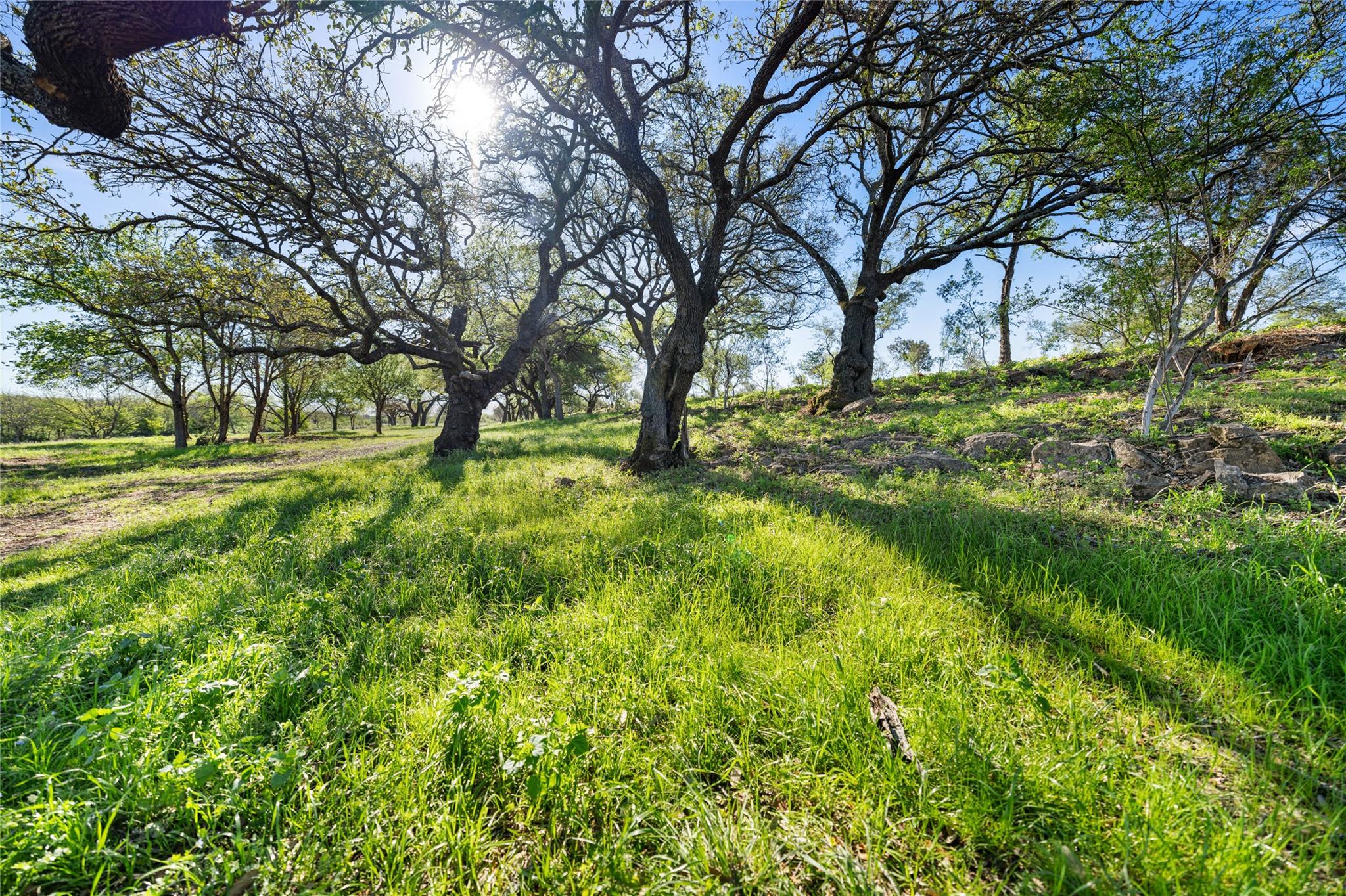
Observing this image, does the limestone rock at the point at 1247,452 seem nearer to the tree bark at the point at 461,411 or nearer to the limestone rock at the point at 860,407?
the limestone rock at the point at 860,407

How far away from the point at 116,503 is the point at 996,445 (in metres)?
16.9

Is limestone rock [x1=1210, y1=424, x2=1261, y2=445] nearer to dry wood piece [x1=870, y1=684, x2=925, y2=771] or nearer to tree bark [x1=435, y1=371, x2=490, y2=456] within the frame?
dry wood piece [x1=870, y1=684, x2=925, y2=771]

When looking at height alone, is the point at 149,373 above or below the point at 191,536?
above

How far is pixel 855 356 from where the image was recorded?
1333cm

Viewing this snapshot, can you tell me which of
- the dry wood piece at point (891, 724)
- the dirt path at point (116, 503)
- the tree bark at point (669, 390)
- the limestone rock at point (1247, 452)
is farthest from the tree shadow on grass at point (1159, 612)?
the dirt path at point (116, 503)

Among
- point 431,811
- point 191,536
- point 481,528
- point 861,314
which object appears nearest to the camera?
point 431,811

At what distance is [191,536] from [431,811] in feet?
20.7

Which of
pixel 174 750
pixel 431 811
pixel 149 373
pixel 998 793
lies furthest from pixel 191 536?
pixel 149 373

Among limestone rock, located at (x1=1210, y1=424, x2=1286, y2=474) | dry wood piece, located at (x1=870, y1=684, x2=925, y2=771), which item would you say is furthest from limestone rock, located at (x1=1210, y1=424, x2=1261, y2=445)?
dry wood piece, located at (x1=870, y1=684, x2=925, y2=771)

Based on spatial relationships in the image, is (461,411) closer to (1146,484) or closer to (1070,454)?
(1070,454)

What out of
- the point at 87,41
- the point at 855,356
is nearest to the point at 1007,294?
the point at 855,356

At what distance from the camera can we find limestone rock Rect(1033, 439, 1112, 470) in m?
5.01

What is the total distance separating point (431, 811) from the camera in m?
1.62

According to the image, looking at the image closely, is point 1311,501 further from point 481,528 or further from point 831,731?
point 481,528
